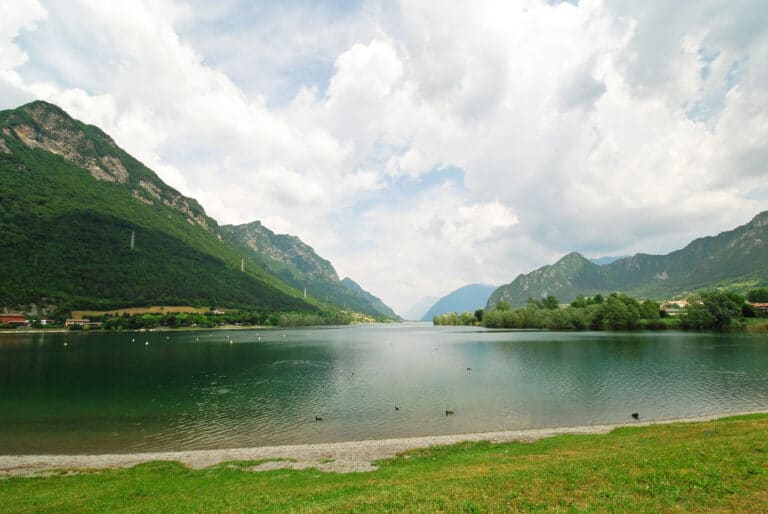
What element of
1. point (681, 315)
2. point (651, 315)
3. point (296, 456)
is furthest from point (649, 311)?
point (296, 456)

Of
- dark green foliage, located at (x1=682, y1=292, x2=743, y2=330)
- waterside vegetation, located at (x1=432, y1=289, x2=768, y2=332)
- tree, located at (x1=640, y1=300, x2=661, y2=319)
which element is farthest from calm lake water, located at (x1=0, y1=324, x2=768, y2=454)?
tree, located at (x1=640, y1=300, x2=661, y2=319)

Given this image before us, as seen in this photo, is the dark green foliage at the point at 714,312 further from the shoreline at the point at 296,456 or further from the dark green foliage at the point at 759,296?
the shoreline at the point at 296,456

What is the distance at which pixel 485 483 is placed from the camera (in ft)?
51.8

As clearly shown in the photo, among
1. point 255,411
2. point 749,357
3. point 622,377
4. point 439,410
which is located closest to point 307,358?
point 255,411

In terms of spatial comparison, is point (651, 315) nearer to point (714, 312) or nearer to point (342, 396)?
point (714, 312)

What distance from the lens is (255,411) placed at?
46.0m

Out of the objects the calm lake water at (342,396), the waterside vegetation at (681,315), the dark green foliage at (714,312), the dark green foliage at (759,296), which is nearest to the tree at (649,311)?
the waterside vegetation at (681,315)

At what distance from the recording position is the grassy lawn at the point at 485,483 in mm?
12953

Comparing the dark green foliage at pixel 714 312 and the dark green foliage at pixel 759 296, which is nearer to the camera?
the dark green foliage at pixel 714 312

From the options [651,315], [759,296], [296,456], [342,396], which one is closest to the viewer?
[296,456]

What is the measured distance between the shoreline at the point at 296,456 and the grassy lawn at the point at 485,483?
1.92 metres

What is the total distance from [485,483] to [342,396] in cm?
4100

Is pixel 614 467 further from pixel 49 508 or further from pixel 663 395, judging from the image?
pixel 663 395

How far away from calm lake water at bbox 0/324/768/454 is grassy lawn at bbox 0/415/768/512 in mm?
12028
